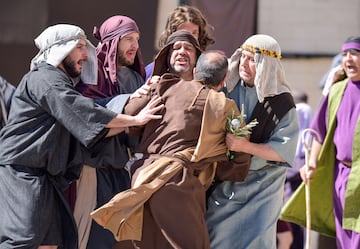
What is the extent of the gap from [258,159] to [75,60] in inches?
47.5

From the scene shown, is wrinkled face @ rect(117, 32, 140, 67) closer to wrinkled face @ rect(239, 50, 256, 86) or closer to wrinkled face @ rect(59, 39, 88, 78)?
wrinkled face @ rect(59, 39, 88, 78)

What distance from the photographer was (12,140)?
5.63 metres

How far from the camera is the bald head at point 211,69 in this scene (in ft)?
17.8

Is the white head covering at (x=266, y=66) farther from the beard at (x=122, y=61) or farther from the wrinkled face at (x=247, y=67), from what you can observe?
the beard at (x=122, y=61)

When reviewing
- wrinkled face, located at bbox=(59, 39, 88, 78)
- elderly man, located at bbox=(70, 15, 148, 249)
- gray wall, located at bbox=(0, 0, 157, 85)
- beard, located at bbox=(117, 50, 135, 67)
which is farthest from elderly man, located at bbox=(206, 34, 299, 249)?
gray wall, located at bbox=(0, 0, 157, 85)

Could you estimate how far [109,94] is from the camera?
6.00 metres

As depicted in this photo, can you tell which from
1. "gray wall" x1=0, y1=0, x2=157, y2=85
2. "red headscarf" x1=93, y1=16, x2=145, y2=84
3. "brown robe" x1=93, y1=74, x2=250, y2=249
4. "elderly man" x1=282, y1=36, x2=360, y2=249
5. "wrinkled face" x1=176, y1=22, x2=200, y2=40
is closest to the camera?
"brown robe" x1=93, y1=74, x2=250, y2=249

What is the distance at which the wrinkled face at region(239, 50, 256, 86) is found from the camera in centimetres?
581

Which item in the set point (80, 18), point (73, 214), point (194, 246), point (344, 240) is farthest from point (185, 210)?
point (80, 18)

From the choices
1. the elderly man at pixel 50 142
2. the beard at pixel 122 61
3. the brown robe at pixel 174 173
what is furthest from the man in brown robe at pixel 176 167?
the beard at pixel 122 61

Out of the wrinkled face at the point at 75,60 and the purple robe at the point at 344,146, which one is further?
the purple robe at the point at 344,146

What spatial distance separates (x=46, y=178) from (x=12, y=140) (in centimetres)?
29

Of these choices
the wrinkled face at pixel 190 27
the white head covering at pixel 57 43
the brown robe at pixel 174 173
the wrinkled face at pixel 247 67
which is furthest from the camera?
the wrinkled face at pixel 190 27

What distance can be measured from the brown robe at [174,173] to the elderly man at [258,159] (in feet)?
1.34
